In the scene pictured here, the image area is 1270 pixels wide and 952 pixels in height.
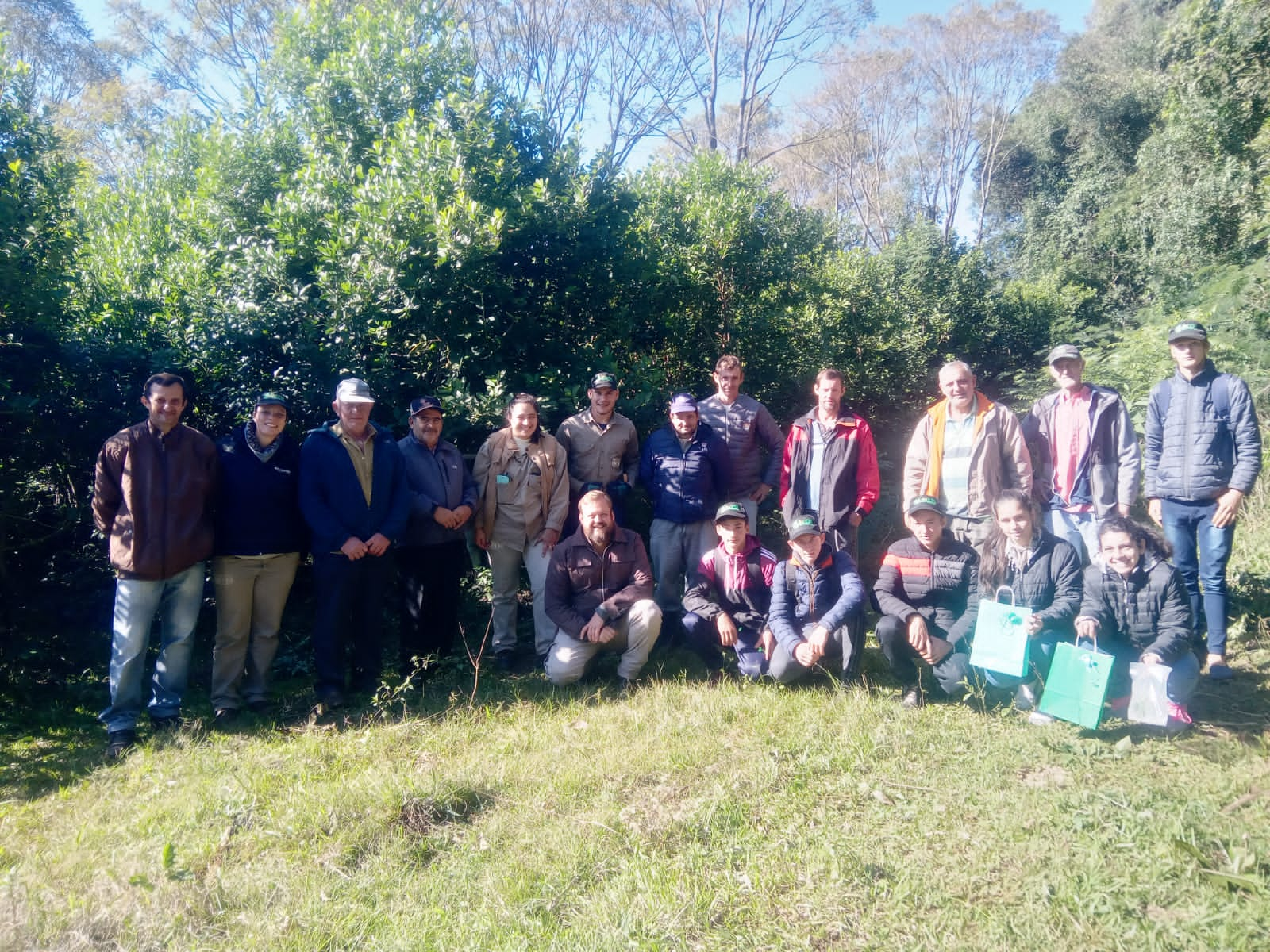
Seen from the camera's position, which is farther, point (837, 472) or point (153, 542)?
point (837, 472)

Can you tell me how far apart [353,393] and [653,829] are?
3.19 m

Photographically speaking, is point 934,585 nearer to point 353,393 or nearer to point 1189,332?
point 1189,332

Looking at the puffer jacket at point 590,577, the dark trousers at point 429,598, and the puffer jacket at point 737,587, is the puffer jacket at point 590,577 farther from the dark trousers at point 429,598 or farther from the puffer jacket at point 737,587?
the dark trousers at point 429,598

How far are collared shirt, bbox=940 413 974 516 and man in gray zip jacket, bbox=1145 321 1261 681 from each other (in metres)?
1.19

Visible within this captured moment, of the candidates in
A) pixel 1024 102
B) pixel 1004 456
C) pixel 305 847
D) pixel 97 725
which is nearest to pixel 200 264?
pixel 97 725

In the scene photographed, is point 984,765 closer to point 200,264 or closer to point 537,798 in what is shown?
point 537,798

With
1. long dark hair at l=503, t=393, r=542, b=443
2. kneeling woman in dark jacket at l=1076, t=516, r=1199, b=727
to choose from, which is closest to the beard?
long dark hair at l=503, t=393, r=542, b=443

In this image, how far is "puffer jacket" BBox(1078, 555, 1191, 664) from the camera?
4215 millimetres

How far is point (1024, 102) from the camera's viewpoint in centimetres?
2295

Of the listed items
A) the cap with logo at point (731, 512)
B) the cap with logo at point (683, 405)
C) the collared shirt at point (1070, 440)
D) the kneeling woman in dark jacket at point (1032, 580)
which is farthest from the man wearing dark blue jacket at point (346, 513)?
the collared shirt at point (1070, 440)

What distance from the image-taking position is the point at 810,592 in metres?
5.00

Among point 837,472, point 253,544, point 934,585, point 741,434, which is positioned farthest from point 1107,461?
point 253,544

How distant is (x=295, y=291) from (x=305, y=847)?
4.12 metres

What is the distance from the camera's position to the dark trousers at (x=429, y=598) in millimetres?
5652
